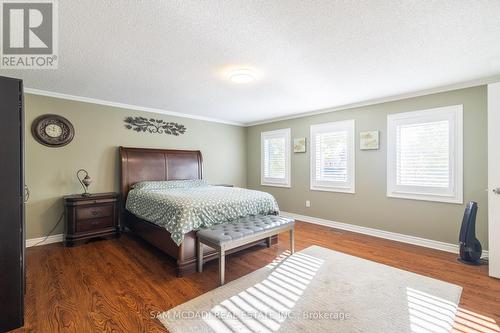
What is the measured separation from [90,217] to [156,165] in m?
1.40

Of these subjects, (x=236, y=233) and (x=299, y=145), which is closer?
(x=236, y=233)

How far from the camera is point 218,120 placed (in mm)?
5852

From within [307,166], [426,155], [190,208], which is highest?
[426,155]

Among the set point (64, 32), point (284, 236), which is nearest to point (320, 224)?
point (284, 236)

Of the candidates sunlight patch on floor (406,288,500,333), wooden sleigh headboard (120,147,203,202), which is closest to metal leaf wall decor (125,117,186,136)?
wooden sleigh headboard (120,147,203,202)

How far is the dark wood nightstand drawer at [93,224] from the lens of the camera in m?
3.63

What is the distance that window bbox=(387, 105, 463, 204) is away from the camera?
3.35 m

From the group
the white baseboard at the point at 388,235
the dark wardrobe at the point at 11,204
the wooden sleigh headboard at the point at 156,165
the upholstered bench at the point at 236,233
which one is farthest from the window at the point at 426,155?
the dark wardrobe at the point at 11,204

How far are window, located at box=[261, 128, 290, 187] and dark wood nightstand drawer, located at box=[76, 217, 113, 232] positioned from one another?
138 inches

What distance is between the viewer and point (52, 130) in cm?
372

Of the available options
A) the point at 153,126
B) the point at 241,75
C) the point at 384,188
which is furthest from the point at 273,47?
the point at 153,126

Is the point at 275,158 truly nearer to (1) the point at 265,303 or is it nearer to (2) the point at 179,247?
(2) the point at 179,247

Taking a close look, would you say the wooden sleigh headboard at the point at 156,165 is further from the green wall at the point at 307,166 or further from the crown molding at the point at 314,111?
the crown molding at the point at 314,111

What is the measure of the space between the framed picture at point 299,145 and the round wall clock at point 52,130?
13.8 feet
